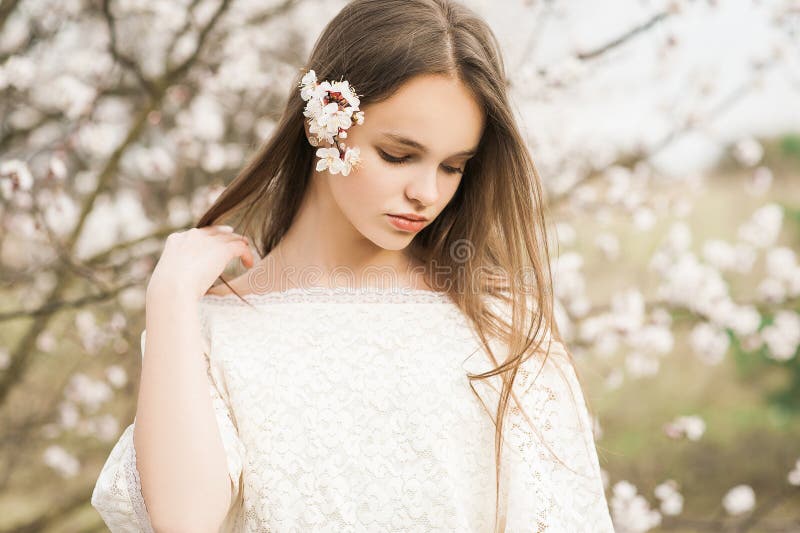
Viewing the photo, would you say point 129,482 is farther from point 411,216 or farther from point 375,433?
point 411,216

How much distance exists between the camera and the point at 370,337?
144 centimetres

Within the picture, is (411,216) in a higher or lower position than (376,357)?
higher

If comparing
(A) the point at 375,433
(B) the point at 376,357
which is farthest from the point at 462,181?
(A) the point at 375,433

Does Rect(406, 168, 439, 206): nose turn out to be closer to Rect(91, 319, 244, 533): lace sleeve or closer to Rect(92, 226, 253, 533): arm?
Rect(92, 226, 253, 533): arm

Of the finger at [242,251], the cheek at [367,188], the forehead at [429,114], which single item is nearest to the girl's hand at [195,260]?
the finger at [242,251]

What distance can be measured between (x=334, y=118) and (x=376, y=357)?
400 millimetres

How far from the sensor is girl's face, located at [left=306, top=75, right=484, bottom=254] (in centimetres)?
133

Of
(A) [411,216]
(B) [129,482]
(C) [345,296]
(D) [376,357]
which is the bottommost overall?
(B) [129,482]

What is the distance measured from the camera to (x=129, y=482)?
1284 mm

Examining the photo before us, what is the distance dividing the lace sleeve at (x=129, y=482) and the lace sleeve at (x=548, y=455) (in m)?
0.41

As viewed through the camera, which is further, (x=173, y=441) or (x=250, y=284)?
(x=250, y=284)

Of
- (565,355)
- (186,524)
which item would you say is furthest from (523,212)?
(186,524)

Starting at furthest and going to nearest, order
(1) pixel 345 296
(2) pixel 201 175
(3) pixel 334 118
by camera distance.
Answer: (2) pixel 201 175
(1) pixel 345 296
(3) pixel 334 118

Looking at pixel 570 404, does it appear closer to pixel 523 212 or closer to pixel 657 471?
pixel 523 212
